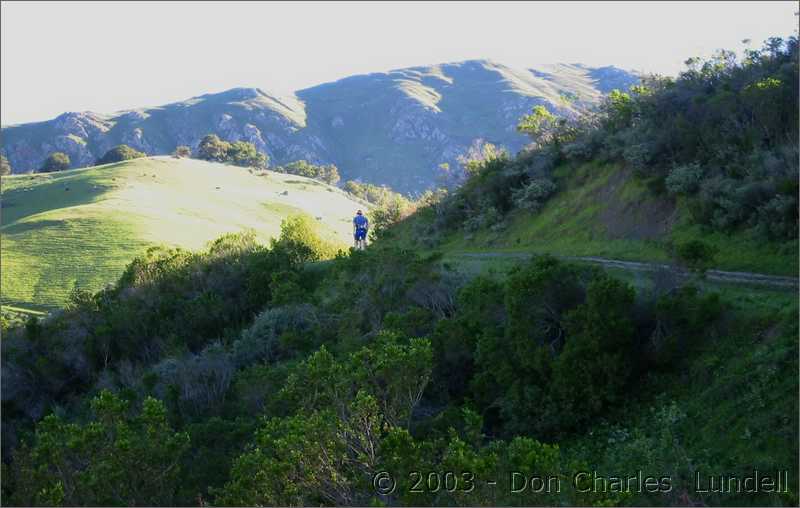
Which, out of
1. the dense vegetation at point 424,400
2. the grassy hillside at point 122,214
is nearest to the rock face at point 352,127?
the grassy hillside at point 122,214

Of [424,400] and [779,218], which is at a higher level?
[779,218]

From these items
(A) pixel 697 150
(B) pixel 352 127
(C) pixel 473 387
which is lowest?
(C) pixel 473 387

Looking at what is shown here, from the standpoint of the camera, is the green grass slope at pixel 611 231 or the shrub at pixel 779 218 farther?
the green grass slope at pixel 611 231

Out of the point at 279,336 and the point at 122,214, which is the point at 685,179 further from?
Result: the point at 122,214

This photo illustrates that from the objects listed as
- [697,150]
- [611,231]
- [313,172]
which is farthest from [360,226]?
[313,172]

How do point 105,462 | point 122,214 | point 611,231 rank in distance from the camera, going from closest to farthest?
point 105,462 < point 611,231 < point 122,214

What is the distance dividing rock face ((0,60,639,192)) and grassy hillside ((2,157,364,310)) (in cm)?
6302

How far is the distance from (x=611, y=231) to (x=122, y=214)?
39.8m

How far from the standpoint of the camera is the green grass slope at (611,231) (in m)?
13.5

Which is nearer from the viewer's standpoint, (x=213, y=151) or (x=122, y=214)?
(x=122, y=214)

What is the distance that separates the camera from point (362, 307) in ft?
54.7

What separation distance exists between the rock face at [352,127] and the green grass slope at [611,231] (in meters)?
113

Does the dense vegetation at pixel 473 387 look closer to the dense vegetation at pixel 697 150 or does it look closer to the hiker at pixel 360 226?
the dense vegetation at pixel 697 150

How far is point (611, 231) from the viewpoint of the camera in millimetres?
18312
